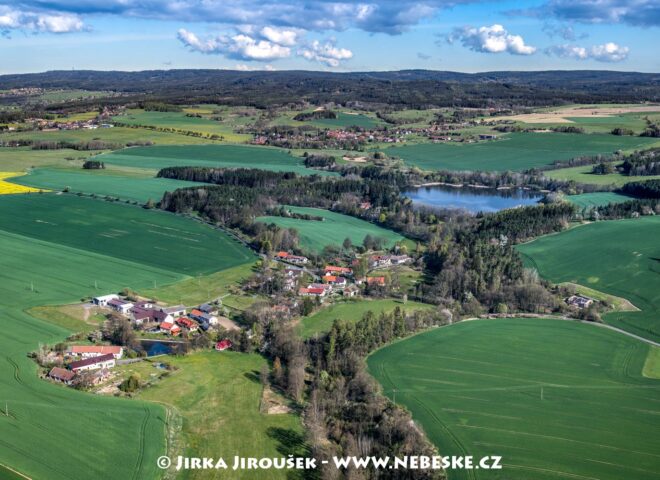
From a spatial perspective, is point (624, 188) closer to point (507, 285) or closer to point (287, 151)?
point (507, 285)

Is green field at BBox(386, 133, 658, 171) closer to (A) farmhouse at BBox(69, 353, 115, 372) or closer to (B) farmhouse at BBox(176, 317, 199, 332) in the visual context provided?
(B) farmhouse at BBox(176, 317, 199, 332)

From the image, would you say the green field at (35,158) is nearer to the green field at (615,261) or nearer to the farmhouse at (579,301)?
the green field at (615,261)

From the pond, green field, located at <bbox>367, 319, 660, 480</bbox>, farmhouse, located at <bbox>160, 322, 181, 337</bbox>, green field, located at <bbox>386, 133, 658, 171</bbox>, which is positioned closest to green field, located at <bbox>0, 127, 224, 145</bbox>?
green field, located at <bbox>386, 133, 658, 171</bbox>

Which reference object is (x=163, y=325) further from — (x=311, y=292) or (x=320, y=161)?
(x=320, y=161)

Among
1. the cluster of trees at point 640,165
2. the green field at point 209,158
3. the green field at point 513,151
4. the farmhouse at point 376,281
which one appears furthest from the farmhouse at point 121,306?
the cluster of trees at point 640,165

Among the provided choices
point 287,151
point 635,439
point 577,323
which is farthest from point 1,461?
point 287,151
